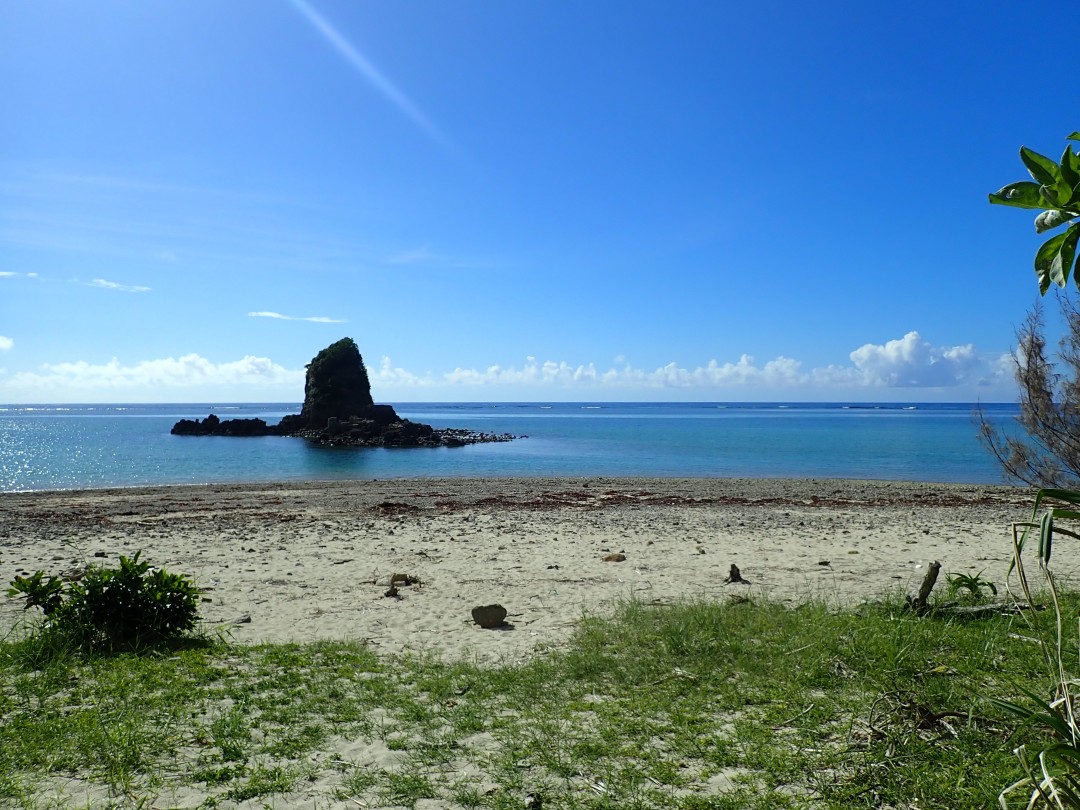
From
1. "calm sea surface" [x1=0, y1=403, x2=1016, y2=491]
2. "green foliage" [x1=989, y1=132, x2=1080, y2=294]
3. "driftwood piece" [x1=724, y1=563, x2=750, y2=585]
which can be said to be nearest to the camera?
"green foliage" [x1=989, y1=132, x2=1080, y2=294]

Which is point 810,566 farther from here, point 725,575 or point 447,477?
point 447,477

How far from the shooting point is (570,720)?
5.39 m

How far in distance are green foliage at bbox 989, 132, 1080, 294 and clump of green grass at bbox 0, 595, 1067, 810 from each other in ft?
10.4

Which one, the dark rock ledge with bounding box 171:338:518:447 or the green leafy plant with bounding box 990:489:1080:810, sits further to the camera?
the dark rock ledge with bounding box 171:338:518:447

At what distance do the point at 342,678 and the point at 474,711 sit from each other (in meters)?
1.66

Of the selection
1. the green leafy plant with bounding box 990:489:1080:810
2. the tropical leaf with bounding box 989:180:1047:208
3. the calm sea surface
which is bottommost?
the calm sea surface

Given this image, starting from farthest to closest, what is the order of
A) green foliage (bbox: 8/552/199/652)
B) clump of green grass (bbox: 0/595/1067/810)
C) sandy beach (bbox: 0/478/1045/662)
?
sandy beach (bbox: 0/478/1045/662), green foliage (bbox: 8/552/199/652), clump of green grass (bbox: 0/595/1067/810)

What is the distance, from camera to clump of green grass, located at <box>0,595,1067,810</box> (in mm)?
4289

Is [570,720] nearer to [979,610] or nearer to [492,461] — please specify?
[979,610]

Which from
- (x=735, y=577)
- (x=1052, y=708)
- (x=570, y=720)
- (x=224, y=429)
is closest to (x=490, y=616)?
(x=570, y=720)

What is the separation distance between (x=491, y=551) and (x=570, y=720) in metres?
9.42

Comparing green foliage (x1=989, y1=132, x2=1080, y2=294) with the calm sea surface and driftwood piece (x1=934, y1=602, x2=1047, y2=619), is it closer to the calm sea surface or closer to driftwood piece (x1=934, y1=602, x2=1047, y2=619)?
driftwood piece (x1=934, y1=602, x2=1047, y2=619)

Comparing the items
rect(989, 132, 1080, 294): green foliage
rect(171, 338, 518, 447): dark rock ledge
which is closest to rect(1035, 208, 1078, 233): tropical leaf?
rect(989, 132, 1080, 294): green foliage

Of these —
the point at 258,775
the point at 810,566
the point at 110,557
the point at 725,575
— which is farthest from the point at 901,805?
the point at 110,557
